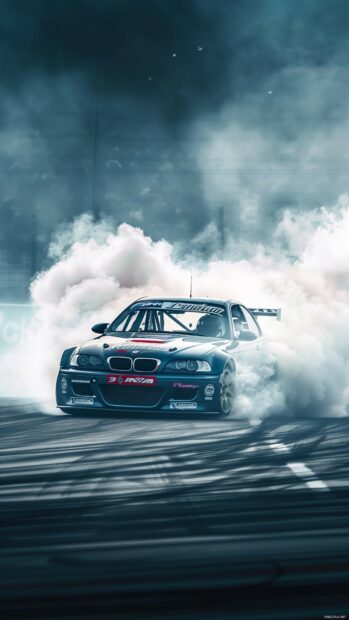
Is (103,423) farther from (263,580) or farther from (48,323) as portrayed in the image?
(48,323)

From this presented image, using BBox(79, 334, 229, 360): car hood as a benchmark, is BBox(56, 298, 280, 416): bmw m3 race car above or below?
below

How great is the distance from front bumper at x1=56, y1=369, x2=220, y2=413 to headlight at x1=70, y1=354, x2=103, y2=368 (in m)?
0.13

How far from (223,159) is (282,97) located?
315 centimetres

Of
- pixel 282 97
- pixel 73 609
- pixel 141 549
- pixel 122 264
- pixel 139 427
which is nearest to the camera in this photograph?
pixel 73 609

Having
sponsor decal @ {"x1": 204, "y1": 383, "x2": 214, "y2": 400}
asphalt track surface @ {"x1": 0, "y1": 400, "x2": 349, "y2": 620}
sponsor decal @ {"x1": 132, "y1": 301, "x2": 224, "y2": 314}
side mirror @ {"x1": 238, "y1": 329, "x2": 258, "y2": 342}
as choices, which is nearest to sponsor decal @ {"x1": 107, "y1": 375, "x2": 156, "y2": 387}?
sponsor decal @ {"x1": 204, "y1": 383, "x2": 214, "y2": 400}

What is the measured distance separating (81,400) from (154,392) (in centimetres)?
78

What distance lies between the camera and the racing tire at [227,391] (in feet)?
38.9

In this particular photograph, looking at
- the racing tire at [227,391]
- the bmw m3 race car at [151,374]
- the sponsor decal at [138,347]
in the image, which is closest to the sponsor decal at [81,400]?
the bmw m3 race car at [151,374]

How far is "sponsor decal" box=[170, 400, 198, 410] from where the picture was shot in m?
11.6

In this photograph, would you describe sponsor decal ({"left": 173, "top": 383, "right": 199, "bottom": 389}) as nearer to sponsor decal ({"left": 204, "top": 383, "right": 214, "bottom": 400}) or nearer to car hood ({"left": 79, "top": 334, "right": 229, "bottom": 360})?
sponsor decal ({"left": 204, "top": 383, "right": 214, "bottom": 400})

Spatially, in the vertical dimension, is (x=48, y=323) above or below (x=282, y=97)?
below

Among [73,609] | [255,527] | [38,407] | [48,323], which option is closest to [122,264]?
[48,323]

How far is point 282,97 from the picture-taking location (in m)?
34.3

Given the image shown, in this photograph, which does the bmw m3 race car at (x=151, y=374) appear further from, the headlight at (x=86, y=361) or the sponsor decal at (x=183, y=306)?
the sponsor decal at (x=183, y=306)
